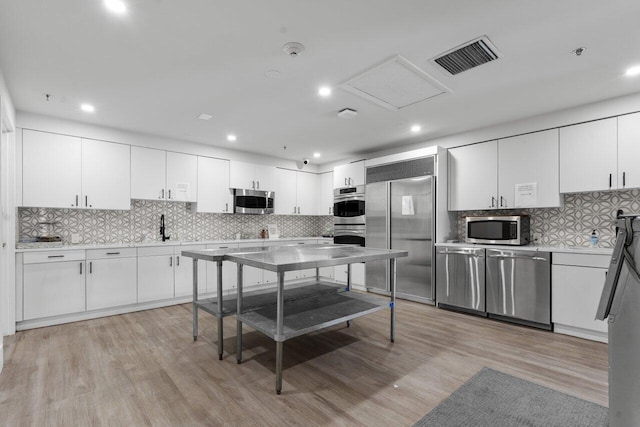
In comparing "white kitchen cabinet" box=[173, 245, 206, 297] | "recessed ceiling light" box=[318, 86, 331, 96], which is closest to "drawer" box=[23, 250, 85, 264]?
"white kitchen cabinet" box=[173, 245, 206, 297]

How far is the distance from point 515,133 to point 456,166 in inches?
33.6

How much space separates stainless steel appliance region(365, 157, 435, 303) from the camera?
471cm

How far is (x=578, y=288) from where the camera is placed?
11.1ft

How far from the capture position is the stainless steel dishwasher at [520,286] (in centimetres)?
360

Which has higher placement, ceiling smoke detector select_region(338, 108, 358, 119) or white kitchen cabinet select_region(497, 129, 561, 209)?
ceiling smoke detector select_region(338, 108, 358, 119)

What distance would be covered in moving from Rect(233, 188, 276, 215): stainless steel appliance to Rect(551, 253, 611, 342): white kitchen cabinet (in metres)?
4.47

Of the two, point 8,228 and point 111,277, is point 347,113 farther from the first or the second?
point 8,228

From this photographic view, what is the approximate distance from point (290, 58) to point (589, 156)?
11.4ft

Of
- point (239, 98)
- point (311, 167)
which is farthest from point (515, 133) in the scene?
point (311, 167)

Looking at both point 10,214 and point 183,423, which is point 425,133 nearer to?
point 183,423

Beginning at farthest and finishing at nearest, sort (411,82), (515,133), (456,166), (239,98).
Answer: (456,166), (515,133), (239,98), (411,82)

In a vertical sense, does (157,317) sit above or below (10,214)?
below

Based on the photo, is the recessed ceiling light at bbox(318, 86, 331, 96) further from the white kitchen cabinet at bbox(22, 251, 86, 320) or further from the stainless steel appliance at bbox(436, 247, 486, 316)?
the white kitchen cabinet at bbox(22, 251, 86, 320)

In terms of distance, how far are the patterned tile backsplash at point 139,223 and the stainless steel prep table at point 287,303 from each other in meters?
2.34
